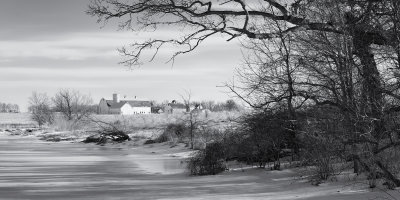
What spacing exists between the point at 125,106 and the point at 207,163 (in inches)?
4084

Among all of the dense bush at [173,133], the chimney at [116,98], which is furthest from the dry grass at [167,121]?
the chimney at [116,98]

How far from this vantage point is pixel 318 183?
10.3 metres

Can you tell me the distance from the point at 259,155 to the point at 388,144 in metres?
6.09

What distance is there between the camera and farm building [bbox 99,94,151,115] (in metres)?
114

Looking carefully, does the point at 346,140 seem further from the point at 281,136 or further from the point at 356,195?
the point at 281,136

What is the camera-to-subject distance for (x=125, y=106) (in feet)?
379

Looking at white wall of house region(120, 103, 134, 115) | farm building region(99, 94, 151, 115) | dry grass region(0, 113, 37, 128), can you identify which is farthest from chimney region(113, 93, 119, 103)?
dry grass region(0, 113, 37, 128)

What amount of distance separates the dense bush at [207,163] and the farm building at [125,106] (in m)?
99.5

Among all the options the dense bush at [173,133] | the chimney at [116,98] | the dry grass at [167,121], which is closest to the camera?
the dense bush at [173,133]

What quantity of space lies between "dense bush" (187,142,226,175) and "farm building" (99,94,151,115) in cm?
9953

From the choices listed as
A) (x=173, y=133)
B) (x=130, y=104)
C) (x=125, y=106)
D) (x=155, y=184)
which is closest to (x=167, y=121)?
(x=173, y=133)

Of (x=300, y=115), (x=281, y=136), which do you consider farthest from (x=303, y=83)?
(x=281, y=136)

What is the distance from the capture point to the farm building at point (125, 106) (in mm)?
113812

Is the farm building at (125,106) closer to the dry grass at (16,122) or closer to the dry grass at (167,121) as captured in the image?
the dry grass at (16,122)
